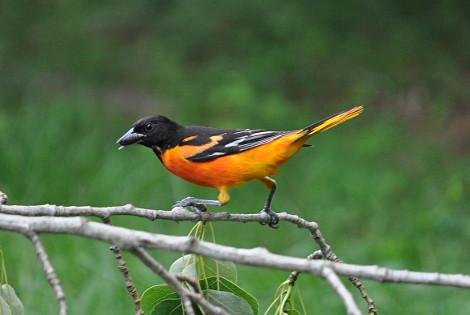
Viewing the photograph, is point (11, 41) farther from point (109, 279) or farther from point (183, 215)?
point (183, 215)

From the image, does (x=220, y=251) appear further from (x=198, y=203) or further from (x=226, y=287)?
(x=198, y=203)

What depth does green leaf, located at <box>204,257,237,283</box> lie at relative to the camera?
A: 7.95 feet

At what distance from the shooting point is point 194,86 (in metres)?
9.96

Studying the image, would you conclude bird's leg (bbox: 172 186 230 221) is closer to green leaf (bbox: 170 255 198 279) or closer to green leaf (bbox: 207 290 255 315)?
green leaf (bbox: 170 255 198 279)

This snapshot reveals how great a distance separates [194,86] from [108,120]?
4.15 ft

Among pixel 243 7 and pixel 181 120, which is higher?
pixel 243 7

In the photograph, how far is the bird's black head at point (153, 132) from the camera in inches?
146

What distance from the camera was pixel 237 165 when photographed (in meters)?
3.57

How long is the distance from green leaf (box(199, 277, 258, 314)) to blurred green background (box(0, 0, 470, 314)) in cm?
469

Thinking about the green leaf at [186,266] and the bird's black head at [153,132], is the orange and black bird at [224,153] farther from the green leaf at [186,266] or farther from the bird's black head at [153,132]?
the green leaf at [186,266]

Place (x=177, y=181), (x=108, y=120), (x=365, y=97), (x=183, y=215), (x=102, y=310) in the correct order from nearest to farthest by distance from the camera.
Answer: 1. (x=183, y=215)
2. (x=102, y=310)
3. (x=177, y=181)
4. (x=108, y=120)
5. (x=365, y=97)

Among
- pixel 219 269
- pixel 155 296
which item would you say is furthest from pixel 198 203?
pixel 155 296

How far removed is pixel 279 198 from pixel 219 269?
599 cm

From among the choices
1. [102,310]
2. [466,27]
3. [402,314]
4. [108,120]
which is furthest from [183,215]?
[466,27]
